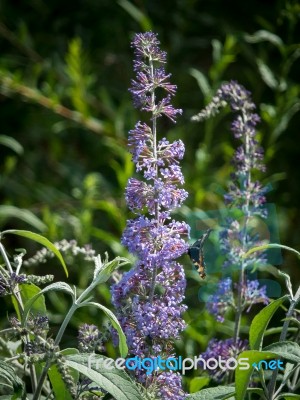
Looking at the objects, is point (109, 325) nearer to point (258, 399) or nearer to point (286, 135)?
point (258, 399)

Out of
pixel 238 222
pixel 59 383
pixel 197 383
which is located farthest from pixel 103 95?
pixel 59 383

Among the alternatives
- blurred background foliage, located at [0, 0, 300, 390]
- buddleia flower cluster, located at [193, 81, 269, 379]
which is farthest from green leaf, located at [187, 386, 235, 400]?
blurred background foliage, located at [0, 0, 300, 390]

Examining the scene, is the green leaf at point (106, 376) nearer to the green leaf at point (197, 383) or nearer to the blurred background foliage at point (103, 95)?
the green leaf at point (197, 383)

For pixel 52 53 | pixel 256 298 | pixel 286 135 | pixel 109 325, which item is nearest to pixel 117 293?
pixel 109 325

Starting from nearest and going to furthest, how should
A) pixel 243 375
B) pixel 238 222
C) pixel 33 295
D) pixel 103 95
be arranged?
pixel 243 375 → pixel 33 295 → pixel 238 222 → pixel 103 95

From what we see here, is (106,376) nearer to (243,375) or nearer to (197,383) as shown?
(243,375)

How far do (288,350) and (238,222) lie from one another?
343 mm

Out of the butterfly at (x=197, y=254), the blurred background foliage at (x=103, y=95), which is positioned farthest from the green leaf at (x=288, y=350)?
the blurred background foliage at (x=103, y=95)

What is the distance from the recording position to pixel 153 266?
937 millimetres

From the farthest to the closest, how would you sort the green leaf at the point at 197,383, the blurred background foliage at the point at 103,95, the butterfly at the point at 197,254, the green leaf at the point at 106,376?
the blurred background foliage at the point at 103,95 < the green leaf at the point at 197,383 < the butterfly at the point at 197,254 < the green leaf at the point at 106,376

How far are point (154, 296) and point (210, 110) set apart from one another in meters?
0.31

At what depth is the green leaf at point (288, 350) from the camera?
2.90 feet

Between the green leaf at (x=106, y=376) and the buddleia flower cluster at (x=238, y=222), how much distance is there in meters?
0.23

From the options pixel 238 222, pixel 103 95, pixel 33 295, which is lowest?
pixel 33 295
